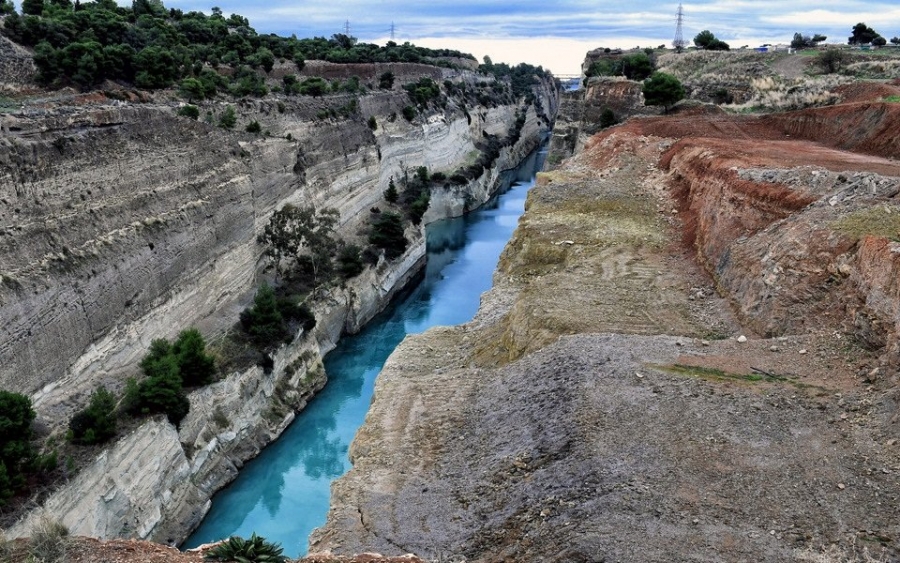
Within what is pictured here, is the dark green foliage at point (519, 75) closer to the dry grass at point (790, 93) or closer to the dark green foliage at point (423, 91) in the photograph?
the dark green foliage at point (423, 91)

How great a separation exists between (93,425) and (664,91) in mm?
35287

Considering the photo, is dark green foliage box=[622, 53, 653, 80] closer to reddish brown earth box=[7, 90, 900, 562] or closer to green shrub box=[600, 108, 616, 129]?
green shrub box=[600, 108, 616, 129]

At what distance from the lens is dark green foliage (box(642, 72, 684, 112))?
41.0 meters

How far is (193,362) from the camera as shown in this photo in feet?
67.3

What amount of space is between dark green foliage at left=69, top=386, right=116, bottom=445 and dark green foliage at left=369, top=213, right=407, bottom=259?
68.1ft

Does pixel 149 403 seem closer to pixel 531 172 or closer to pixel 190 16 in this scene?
pixel 190 16

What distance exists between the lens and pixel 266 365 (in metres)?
23.4

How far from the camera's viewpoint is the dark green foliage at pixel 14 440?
46.5ft

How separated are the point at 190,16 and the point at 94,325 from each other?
175 ft

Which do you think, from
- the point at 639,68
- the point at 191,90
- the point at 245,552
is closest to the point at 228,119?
the point at 191,90

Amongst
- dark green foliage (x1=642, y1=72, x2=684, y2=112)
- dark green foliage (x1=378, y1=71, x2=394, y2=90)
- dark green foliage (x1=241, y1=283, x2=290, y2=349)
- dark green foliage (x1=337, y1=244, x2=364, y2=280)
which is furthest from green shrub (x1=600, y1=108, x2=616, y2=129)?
dark green foliage (x1=241, y1=283, x2=290, y2=349)

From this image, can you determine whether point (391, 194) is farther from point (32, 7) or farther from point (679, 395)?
point (679, 395)

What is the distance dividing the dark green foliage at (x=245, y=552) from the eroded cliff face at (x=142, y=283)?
7.14 metres

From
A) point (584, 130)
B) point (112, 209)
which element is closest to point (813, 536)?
point (112, 209)
